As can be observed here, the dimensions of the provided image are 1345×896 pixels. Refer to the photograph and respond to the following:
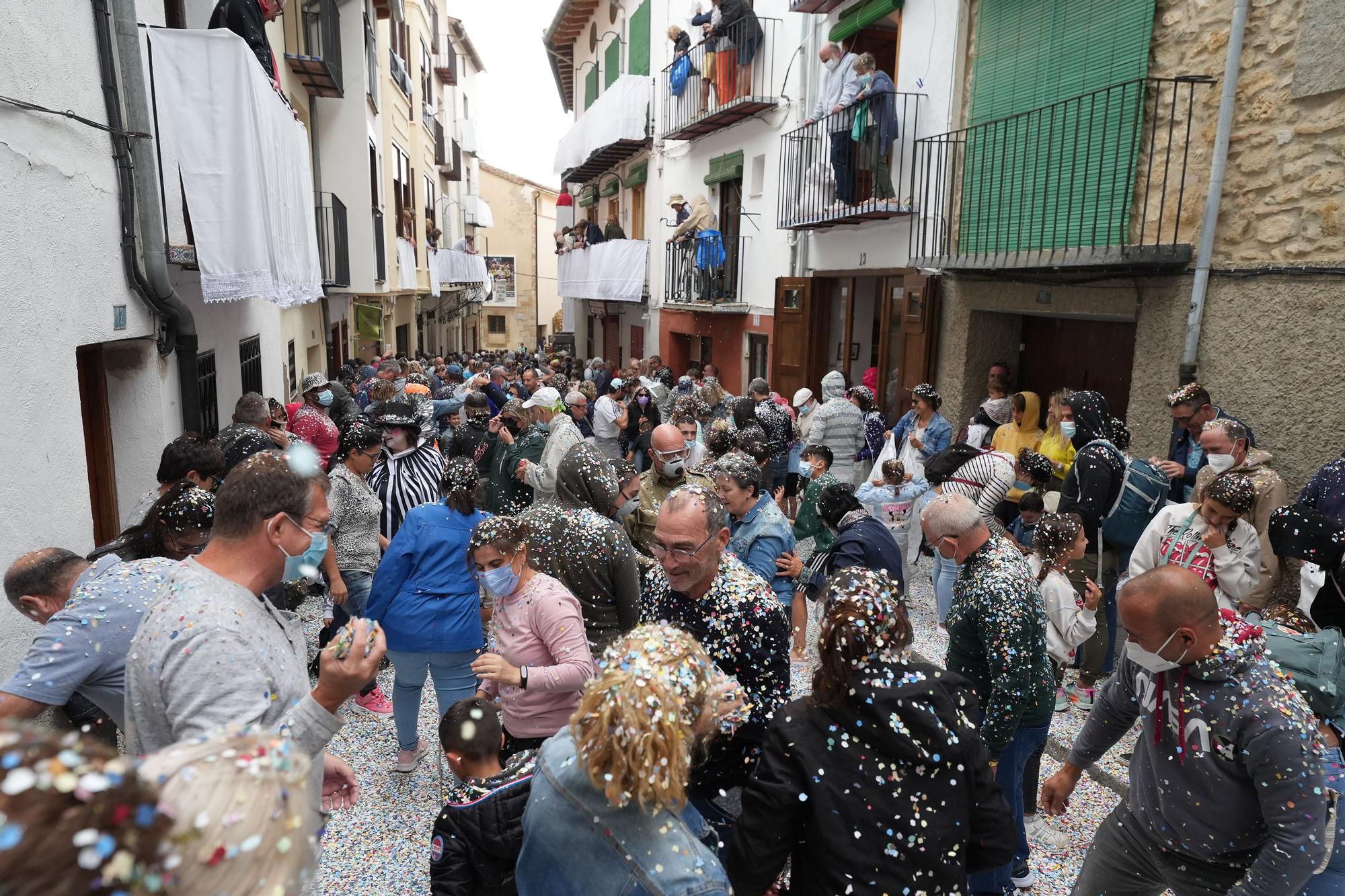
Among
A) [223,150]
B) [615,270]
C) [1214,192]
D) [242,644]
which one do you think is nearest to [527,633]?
[242,644]

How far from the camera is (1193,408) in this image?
5.52 m

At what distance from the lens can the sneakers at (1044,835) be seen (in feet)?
12.3

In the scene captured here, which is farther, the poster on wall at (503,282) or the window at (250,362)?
the poster on wall at (503,282)

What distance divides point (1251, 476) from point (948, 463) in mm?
1830

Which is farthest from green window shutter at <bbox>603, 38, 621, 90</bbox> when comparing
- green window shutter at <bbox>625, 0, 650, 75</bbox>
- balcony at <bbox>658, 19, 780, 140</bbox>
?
balcony at <bbox>658, 19, 780, 140</bbox>

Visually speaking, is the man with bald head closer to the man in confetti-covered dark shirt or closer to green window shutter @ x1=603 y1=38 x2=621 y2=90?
the man in confetti-covered dark shirt

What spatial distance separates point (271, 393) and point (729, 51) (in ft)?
29.3

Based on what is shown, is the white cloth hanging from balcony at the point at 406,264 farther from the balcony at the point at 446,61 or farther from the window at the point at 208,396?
the balcony at the point at 446,61

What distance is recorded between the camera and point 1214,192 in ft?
19.6

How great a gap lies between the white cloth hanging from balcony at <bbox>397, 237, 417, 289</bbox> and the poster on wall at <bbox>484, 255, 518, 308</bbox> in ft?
82.5

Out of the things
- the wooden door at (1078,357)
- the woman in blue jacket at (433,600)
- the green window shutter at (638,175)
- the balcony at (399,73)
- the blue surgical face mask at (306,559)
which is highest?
the balcony at (399,73)

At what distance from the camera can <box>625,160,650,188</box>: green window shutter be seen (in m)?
18.3

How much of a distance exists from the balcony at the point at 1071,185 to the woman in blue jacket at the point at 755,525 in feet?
12.8

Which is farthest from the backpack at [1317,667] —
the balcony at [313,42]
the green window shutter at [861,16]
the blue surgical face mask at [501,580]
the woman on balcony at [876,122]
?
the balcony at [313,42]
